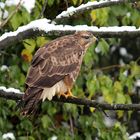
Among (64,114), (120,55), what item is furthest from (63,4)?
(120,55)

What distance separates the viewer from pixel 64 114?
6.91 meters

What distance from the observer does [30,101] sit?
4621 millimetres

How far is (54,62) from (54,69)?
6 centimetres

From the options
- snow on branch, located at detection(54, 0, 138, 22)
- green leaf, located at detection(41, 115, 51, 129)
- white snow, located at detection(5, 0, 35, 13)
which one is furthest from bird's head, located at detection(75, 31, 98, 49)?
green leaf, located at detection(41, 115, 51, 129)

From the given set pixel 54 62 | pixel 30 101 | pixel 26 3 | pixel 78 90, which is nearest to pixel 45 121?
pixel 78 90

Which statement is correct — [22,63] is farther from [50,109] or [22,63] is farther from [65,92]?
[65,92]

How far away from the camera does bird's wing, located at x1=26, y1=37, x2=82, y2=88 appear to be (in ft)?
15.7

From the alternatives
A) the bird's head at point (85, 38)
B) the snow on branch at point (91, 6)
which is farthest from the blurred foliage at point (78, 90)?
the snow on branch at point (91, 6)

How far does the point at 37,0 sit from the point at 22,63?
76 cm

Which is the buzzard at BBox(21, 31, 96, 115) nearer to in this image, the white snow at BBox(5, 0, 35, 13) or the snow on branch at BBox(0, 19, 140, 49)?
the snow on branch at BBox(0, 19, 140, 49)

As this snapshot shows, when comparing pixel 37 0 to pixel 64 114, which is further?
pixel 64 114

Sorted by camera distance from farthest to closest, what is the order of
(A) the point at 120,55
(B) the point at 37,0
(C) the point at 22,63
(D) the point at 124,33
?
(A) the point at 120,55 → (C) the point at 22,63 → (B) the point at 37,0 → (D) the point at 124,33

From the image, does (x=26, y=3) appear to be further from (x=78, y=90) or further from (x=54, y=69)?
(x=78, y=90)

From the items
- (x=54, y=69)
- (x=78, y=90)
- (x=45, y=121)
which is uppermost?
(x=54, y=69)
